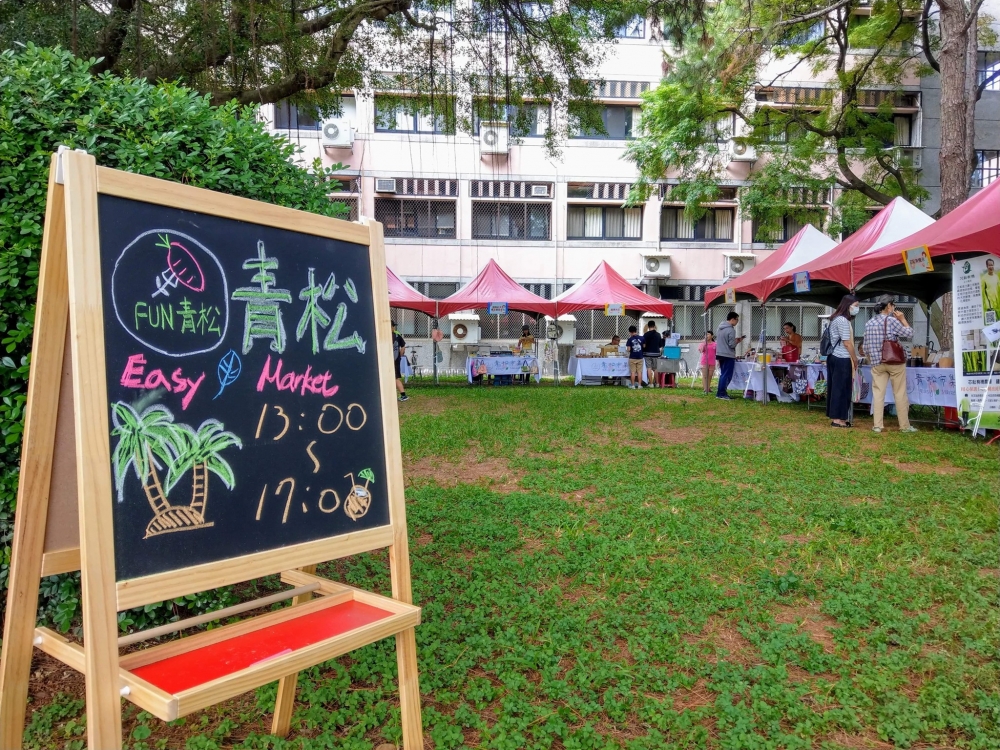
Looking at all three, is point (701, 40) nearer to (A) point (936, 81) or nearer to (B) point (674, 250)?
(B) point (674, 250)

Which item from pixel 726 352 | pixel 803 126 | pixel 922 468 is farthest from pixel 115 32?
pixel 803 126

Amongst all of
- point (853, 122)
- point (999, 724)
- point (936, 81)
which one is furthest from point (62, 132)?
point (936, 81)

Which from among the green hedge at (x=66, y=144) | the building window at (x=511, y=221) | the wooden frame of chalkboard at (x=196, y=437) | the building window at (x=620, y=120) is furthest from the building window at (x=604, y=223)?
the wooden frame of chalkboard at (x=196, y=437)

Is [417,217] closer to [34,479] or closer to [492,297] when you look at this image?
[492,297]

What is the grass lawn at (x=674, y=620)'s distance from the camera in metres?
2.59

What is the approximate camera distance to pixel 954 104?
11.9 m

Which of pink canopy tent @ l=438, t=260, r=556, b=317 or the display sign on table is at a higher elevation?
pink canopy tent @ l=438, t=260, r=556, b=317

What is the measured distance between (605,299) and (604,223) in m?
9.01

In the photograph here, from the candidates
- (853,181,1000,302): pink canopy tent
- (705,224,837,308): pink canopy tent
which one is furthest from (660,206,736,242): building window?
(853,181,1000,302): pink canopy tent

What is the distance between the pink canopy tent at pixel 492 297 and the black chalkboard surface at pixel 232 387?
1495 centimetres

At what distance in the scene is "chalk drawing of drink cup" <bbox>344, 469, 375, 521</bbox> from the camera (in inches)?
89.0

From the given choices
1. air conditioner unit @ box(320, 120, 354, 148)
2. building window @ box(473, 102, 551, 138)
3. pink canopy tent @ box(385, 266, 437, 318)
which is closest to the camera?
building window @ box(473, 102, 551, 138)

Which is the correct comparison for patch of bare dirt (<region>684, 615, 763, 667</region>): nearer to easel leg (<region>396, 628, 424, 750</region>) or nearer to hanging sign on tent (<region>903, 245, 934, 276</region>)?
easel leg (<region>396, 628, 424, 750</region>)

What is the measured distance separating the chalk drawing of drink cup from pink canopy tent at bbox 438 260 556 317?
49.2 ft
